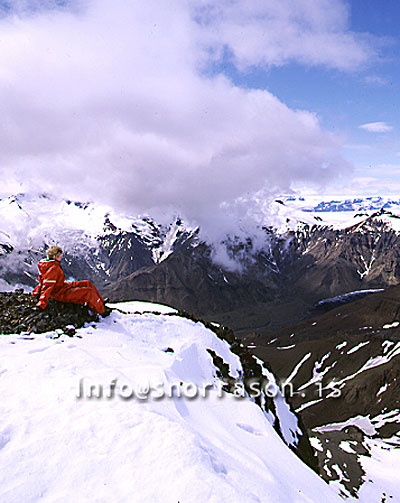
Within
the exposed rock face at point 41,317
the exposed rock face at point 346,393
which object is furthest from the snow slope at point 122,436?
the exposed rock face at point 346,393

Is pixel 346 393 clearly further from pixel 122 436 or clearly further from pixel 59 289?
pixel 122 436

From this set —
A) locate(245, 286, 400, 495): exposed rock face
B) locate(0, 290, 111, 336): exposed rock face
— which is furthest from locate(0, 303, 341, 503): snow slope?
locate(245, 286, 400, 495): exposed rock face

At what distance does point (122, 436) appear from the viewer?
671 centimetres

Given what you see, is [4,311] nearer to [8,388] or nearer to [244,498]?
[8,388]

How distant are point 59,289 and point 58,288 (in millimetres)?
76

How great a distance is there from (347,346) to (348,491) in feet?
400

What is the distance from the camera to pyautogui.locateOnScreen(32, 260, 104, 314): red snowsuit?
13992 millimetres

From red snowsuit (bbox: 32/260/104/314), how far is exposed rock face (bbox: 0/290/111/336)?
34 cm

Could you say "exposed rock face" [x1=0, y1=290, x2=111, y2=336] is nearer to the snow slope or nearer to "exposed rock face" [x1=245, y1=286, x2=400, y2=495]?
the snow slope

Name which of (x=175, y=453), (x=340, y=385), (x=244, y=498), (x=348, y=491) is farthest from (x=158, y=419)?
(x=340, y=385)

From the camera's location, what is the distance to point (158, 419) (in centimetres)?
749

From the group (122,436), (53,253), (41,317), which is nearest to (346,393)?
(41,317)

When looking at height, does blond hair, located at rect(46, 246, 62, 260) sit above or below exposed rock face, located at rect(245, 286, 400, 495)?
above

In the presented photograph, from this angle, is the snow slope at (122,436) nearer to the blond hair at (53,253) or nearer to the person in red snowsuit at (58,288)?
the person in red snowsuit at (58,288)
